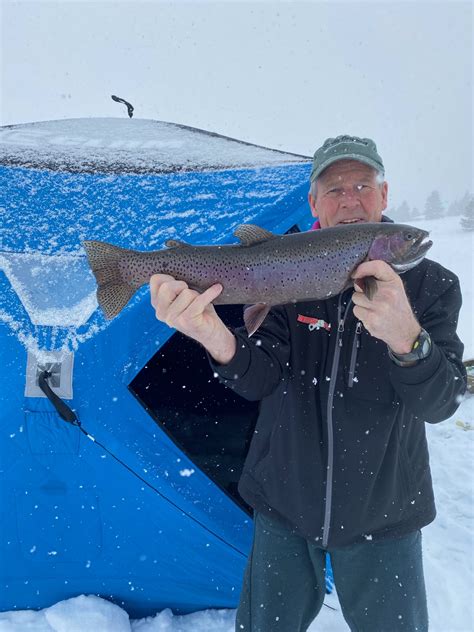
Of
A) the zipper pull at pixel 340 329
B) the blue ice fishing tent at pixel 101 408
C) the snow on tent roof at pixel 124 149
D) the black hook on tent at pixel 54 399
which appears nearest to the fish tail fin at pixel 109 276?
the blue ice fishing tent at pixel 101 408

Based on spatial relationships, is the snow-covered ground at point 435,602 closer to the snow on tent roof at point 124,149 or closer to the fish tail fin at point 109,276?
the fish tail fin at point 109,276

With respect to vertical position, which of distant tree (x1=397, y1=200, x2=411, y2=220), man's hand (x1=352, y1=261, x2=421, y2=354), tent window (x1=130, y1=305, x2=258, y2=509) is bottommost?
tent window (x1=130, y1=305, x2=258, y2=509)

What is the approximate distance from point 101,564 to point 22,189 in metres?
2.79

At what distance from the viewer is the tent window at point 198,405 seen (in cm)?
432

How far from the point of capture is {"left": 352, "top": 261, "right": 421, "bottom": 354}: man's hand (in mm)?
1859

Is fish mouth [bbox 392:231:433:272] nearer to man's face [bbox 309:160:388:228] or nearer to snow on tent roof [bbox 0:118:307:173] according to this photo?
Result: man's face [bbox 309:160:388:228]

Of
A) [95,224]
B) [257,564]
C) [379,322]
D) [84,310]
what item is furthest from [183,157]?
[257,564]

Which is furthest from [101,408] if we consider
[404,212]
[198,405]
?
[404,212]

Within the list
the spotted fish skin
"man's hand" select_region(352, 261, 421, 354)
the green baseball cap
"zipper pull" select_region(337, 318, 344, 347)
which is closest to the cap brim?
the green baseball cap

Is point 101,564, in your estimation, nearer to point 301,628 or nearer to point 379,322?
point 301,628

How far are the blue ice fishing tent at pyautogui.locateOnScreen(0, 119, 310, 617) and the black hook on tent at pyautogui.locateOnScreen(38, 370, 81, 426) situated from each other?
47 millimetres

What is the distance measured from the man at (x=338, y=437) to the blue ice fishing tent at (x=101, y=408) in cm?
81

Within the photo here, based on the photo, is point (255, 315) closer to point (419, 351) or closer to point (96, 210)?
point (419, 351)

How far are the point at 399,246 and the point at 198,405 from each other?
3.22 meters
